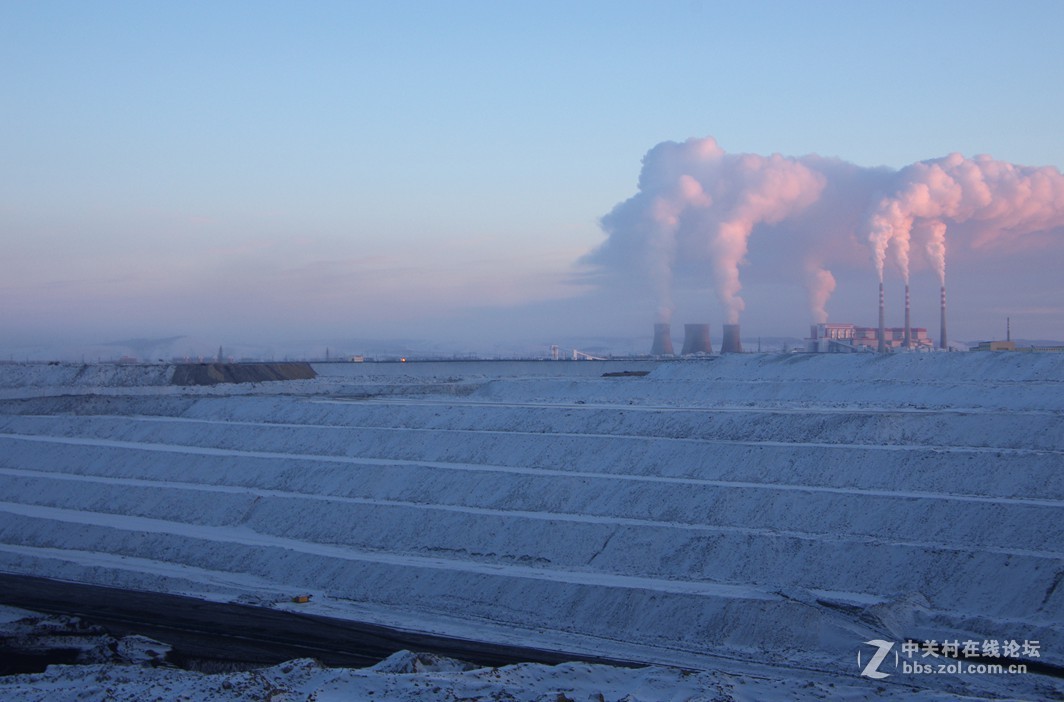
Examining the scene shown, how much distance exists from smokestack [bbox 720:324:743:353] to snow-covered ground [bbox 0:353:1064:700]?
97.3ft

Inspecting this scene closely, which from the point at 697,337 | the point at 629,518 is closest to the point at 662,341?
the point at 697,337

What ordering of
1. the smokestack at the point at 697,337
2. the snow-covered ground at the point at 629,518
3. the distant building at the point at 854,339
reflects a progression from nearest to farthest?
the snow-covered ground at the point at 629,518 < the distant building at the point at 854,339 < the smokestack at the point at 697,337

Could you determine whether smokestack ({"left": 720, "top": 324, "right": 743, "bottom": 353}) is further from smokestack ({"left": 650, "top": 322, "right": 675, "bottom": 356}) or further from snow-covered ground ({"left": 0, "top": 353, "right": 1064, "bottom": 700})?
snow-covered ground ({"left": 0, "top": 353, "right": 1064, "bottom": 700})

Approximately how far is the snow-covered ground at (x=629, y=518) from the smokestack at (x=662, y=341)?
36.5 m

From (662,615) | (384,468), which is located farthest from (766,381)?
(662,615)

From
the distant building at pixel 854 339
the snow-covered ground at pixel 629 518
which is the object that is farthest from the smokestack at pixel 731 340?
the snow-covered ground at pixel 629 518

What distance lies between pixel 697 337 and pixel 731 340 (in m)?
8.36

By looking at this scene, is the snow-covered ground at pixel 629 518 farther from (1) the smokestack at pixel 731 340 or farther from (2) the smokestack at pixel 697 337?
(2) the smokestack at pixel 697 337

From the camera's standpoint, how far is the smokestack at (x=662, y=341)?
8425 centimetres

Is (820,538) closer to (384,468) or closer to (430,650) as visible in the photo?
(430,650)

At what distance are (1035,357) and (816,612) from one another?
3062cm

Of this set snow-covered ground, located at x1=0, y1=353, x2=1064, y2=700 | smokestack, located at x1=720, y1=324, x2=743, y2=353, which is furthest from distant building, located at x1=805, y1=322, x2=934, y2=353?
snow-covered ground, located at x1=0, y1=353, x2=1064, y2=700

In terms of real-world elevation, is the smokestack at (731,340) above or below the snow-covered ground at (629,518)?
above

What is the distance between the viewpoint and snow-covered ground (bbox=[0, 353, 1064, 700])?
20.7 metres
